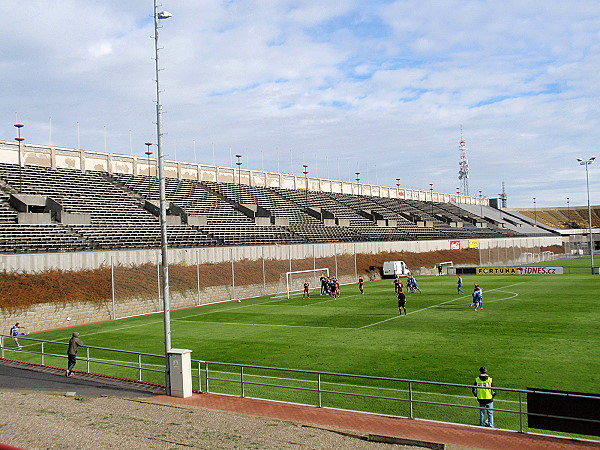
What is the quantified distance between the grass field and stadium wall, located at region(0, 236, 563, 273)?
16.4 feet

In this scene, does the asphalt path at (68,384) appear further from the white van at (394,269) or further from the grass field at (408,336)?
the white van at (394,269)

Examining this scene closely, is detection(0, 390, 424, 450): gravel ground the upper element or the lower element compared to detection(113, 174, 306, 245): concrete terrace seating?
lower

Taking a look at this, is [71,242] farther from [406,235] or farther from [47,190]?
[406,235]

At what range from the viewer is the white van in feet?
198

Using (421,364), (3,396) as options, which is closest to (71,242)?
(3,396)

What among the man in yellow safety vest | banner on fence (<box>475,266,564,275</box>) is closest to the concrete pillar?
the man in yellow safety vest

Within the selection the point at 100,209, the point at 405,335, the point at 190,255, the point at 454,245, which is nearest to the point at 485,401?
the point at 405,335

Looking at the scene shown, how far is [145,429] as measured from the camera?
12.4 meters

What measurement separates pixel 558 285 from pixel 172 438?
1631 inches

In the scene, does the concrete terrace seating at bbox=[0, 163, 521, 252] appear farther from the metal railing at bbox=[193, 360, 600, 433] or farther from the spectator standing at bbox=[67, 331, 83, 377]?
the metal railing at bbox=[193, 360, 600, 433]

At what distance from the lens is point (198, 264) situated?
42281 mm

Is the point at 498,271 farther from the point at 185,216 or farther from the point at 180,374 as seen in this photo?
the point at 180,374

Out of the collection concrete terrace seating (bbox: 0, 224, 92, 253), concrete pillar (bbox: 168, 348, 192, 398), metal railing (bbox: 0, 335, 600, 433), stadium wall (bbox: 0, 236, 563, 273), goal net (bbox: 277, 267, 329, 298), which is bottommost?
metal railing (bbox: 0, 335, 600, 433)

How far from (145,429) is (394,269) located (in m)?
49.9
